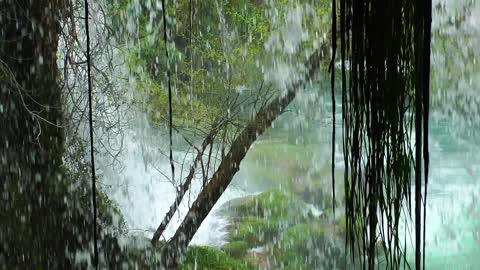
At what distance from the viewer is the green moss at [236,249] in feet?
14.0

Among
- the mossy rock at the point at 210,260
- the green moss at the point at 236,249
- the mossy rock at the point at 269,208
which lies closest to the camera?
the mossy rock at the point at 210,260

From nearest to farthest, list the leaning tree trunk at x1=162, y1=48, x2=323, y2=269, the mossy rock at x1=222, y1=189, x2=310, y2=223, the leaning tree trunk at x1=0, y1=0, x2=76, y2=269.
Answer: the leaning tree trunk at x1=0, y1=0, x2=76, y2=269
the leaning tree trunk at x1=162, y1=48, x2=323, y2=269
the mossy rock at x1=222, y1=189, x2=310, y2=223

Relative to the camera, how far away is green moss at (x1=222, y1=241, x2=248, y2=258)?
428 centimetres

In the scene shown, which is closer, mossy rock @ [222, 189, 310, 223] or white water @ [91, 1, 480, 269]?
white water @ [91, 1, 480, 269]

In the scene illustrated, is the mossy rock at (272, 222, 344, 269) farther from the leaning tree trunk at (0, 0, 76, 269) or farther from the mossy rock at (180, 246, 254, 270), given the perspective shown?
the leaning tree trunk at (0, 0, 76, 269)

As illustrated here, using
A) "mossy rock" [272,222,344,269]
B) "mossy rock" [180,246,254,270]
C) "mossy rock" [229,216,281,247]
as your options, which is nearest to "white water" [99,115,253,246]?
"mossy rock" [229,216,281,247]

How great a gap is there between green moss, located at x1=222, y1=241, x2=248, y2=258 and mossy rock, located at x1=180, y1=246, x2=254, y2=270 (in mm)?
99

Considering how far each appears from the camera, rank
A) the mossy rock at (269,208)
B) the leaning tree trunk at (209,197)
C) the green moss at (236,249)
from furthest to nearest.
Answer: the mossy rock at (269,208) < the green moss at (236,249) < the leaning tree trunk at (209,197)

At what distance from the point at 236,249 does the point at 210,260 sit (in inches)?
15.6

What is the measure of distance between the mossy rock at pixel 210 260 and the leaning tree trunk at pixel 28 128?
5.74ft

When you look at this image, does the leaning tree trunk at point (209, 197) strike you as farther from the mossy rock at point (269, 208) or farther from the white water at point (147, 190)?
the mossy rock at point (269, 208)

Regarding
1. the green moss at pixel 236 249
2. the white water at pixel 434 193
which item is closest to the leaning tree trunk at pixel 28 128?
the white water at pixel 434 193

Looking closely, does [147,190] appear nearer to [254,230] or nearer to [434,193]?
[254,230]

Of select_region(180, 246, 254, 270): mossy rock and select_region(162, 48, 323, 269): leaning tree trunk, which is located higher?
select_region(162, 48, 323, 269): leaning tree trunk
